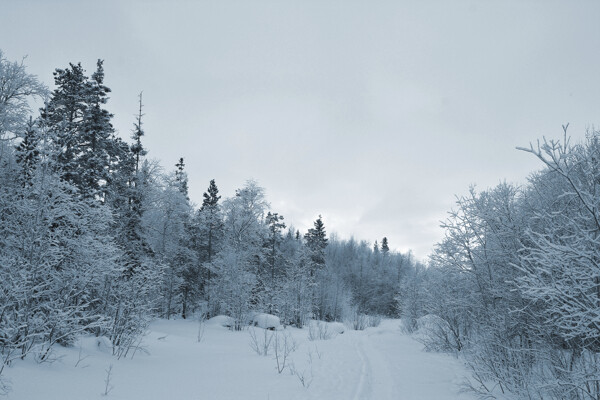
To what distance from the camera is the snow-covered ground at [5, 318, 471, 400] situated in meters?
7.11

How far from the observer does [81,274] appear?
1034 centimetres

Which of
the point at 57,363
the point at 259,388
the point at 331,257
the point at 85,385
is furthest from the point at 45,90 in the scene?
the point at 331,257

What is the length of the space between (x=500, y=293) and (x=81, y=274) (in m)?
12.7

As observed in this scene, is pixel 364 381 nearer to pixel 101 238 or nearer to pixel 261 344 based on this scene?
pixel 261 344

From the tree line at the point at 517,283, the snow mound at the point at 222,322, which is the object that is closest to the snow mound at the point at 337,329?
the snow mound at the point at 222,322

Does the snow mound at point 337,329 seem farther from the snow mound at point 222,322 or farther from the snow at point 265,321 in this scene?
the snow mound at point 222,322

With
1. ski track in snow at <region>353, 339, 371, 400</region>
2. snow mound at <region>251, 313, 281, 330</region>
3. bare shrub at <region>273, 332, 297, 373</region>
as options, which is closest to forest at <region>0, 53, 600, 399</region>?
snow mound at <region>251, 313, 281, 330</region>

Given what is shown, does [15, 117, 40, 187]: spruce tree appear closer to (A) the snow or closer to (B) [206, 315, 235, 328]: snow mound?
(B) [206, 315, 235, 328]: snow mound

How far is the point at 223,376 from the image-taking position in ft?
31.2

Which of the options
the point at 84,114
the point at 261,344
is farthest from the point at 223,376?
the point at 84,114

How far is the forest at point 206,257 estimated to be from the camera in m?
5.45

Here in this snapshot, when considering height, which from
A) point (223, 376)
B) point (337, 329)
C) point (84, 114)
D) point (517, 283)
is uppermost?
point (84, 114)

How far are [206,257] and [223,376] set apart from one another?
80.0ft

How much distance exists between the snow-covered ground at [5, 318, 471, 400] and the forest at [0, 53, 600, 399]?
0.73 metres
